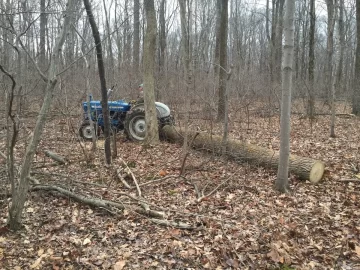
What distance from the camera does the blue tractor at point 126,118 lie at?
9352 mm

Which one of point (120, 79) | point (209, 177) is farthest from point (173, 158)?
point (120, 79)

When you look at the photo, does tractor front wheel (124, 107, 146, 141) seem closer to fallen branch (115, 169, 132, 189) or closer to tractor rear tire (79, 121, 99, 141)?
tractor rear tire (79, 121, 99, 141)

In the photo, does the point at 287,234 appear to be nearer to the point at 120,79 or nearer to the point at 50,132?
the point at 50,132

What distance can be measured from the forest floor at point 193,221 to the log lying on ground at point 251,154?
176 millimetres

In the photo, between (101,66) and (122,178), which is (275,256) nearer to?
(122,178)

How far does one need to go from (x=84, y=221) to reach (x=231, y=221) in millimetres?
1988

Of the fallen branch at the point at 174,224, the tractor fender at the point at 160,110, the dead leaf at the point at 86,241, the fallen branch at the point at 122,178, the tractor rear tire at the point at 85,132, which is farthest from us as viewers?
the tractor fender at the point at 160,110

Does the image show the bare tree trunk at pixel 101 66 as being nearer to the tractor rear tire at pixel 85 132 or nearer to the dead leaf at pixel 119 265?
the tractor rear tire at pixel 85 132

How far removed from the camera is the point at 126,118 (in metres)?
9.38

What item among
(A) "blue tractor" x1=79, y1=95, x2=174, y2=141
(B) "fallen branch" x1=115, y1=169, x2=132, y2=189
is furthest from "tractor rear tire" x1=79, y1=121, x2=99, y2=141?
(B) "fallen branch" x1=115, y1=169, x2=132, y2=189

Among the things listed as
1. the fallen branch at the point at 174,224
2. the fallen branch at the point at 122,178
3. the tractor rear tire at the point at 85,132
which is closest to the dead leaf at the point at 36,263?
the fallen branch at the point at 174,224

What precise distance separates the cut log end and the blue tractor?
470 cm

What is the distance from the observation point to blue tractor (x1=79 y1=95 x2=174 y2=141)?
9.35m

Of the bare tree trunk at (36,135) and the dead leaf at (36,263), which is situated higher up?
the bare tree trunk at (36,135)
